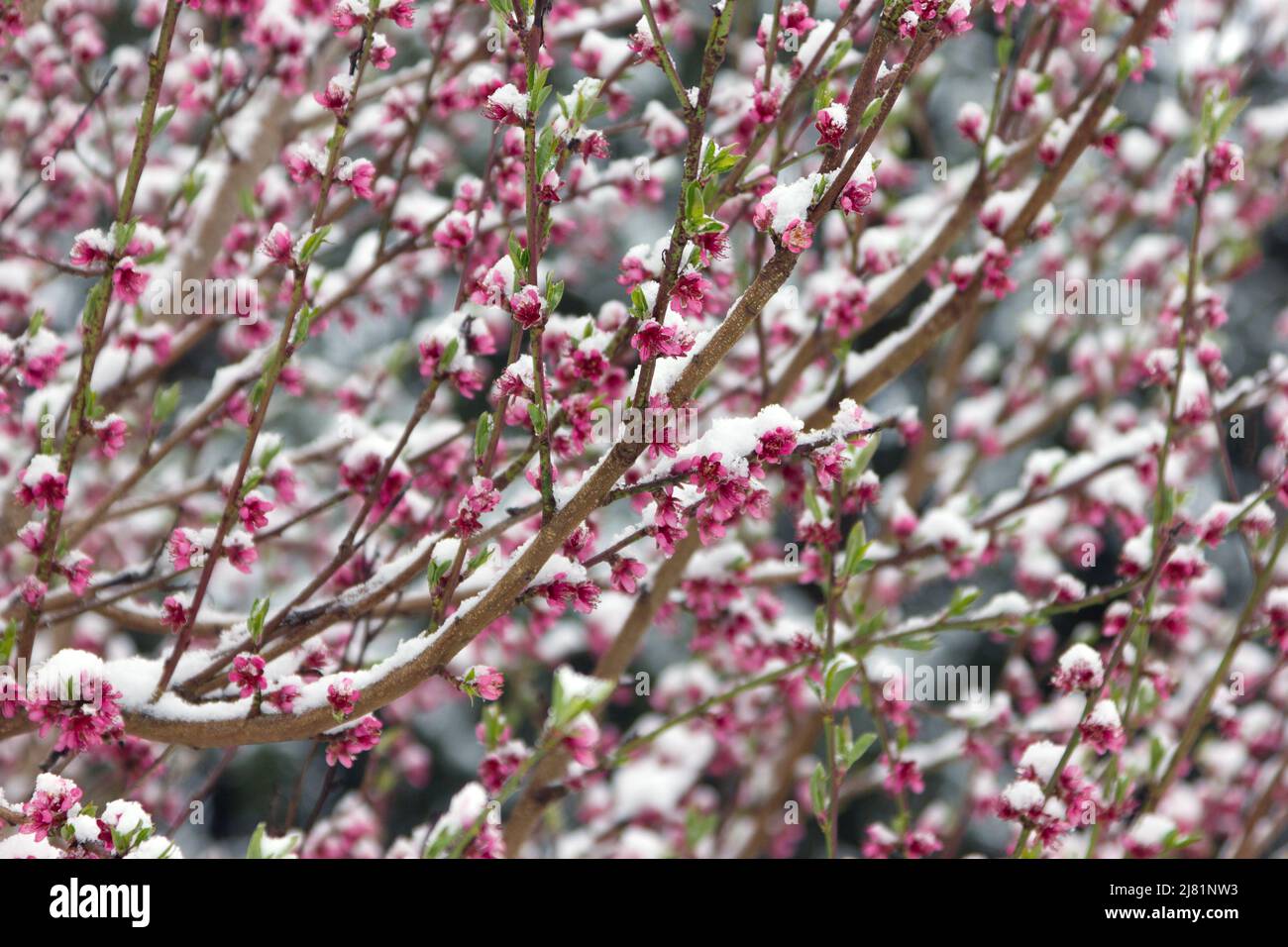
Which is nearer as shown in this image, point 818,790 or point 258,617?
point 258,617

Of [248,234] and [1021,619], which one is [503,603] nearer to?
[1021,619]

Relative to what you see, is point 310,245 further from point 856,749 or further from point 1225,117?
point 1225,117

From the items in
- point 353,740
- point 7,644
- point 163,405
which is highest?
point 163,405

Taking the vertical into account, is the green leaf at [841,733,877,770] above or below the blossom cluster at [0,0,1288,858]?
below

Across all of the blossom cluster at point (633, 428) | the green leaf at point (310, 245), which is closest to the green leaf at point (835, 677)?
the blossom cluster at point (633, 428)

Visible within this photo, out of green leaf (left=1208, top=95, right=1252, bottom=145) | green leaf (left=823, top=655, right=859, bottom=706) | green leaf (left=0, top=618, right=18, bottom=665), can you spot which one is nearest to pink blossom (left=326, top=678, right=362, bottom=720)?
green leaf (left=0, top=618, right=18, bottom=665)

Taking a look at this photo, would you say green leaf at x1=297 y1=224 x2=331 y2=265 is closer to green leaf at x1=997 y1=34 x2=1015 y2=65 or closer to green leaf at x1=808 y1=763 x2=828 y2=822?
green leaf at x1=808 y1=763 x2=828 y2=822

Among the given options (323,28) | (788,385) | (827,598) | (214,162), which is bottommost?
(827,598)

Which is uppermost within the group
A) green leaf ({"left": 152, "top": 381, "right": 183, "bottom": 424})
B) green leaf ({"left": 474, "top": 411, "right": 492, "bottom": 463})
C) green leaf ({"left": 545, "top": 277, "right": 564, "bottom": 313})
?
green leaf ({"left": 545, "top": 277, "right": 564, "bottom": 313})

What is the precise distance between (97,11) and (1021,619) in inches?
222

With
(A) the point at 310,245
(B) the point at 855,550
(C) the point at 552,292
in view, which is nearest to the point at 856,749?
(B) the point at 855,550

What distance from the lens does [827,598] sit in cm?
282

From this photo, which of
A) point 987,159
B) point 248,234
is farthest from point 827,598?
point 248,234
